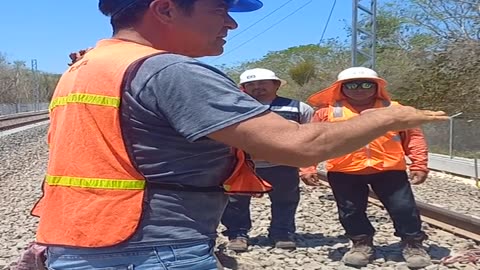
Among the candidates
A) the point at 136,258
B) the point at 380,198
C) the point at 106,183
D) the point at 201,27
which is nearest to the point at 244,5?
the point at 201,27

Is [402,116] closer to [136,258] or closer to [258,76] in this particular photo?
[136,258]

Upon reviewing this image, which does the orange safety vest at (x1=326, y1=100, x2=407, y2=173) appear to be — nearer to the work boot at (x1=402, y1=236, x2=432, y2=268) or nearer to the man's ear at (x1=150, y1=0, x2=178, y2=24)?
the work boot at (x1=402, y1=236, x2=432, y2=268)

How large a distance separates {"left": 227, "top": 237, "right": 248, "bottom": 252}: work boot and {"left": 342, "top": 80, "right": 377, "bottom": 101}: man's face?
1756 millimetres

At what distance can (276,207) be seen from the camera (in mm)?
6707

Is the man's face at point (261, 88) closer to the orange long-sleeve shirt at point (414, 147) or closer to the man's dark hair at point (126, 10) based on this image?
the orange long-sleeve shirt at point (414, 147)

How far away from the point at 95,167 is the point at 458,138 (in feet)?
49.3

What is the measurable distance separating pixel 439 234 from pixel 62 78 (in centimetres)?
576

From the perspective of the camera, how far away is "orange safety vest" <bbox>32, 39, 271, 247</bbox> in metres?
1.80

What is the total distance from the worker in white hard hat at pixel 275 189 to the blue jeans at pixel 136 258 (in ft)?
15.0

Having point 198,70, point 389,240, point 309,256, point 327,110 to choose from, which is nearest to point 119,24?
point 198,70

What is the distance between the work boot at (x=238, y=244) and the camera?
637cm

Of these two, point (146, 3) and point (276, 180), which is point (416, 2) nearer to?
point (276, 180)

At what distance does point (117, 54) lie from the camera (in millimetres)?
1881

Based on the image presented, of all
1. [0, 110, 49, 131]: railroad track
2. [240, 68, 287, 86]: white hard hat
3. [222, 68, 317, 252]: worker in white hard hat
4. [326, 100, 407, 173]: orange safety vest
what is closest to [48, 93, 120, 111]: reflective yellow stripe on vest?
[326, 100, 407, 173]: orange safety vest
